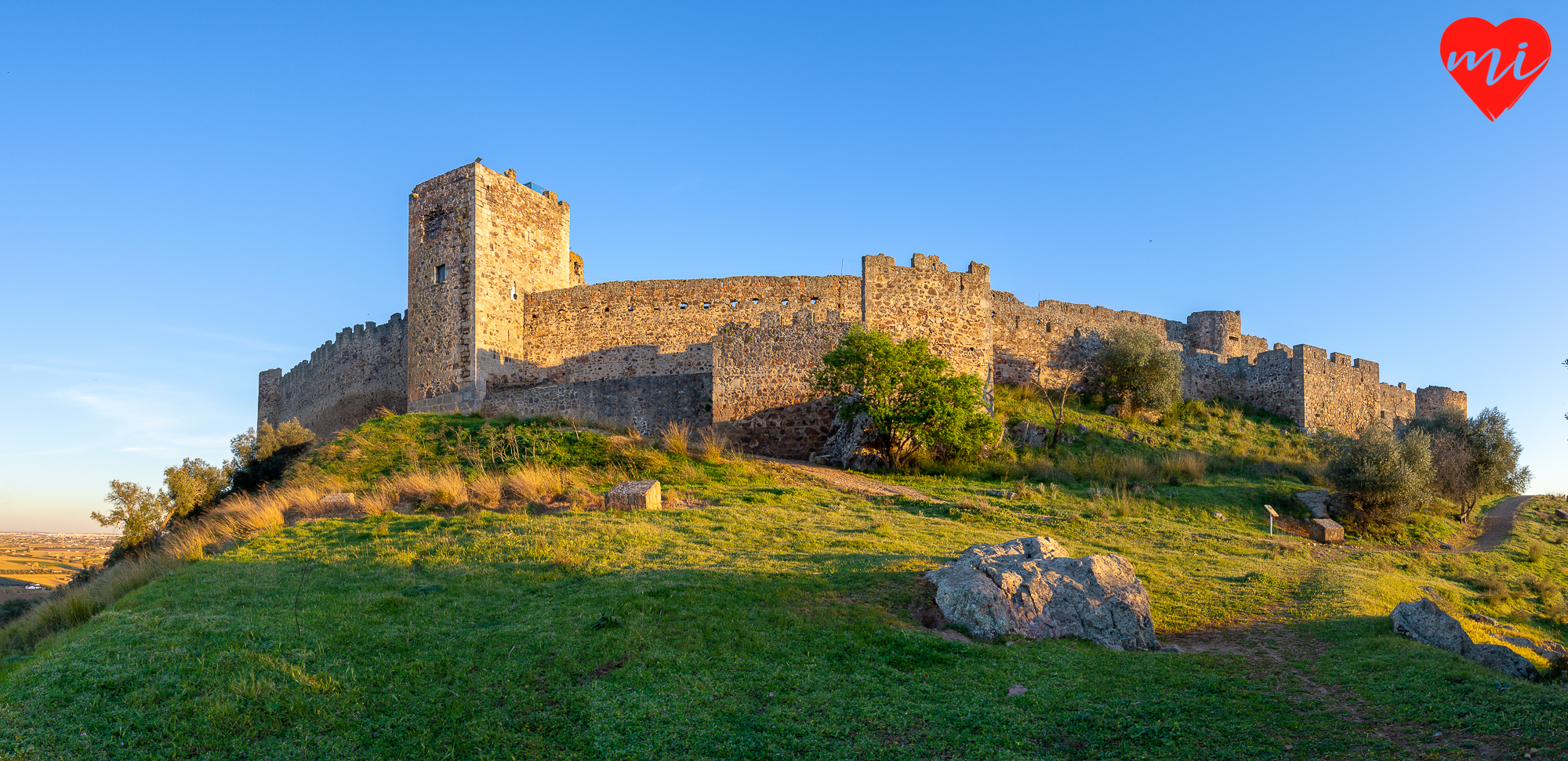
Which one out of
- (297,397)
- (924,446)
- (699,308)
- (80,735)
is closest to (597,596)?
(80,735)

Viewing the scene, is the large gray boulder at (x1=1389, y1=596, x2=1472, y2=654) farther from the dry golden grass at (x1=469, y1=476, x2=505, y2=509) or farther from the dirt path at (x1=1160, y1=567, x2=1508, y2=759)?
the dry golden grass at (x1=469, y1=476, x2=505, y2=509)

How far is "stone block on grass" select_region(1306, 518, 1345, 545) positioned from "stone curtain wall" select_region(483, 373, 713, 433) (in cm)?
1517

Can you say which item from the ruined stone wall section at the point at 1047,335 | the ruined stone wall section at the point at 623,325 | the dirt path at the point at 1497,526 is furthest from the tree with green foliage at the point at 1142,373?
the ruined stone wall section at the point at 623,325

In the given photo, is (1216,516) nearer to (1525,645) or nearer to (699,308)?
(1525,645)

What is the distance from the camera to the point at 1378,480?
2023 cm

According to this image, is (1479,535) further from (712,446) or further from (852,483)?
(712,446)

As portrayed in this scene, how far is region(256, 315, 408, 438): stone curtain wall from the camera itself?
31656 millimetres

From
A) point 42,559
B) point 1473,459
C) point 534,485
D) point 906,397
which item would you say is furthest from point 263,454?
point 42,559

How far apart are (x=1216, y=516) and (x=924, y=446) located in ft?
22.0

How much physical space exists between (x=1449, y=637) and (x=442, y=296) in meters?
26.0

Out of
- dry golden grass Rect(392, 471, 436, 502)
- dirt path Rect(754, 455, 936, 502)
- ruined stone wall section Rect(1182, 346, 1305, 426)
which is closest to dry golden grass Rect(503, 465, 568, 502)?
dry golden grass Rect(392, 471, 436, 502)

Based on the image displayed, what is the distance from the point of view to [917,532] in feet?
44.9

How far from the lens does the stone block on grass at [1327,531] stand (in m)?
18.4

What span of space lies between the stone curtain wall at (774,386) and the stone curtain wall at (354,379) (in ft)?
48.3
